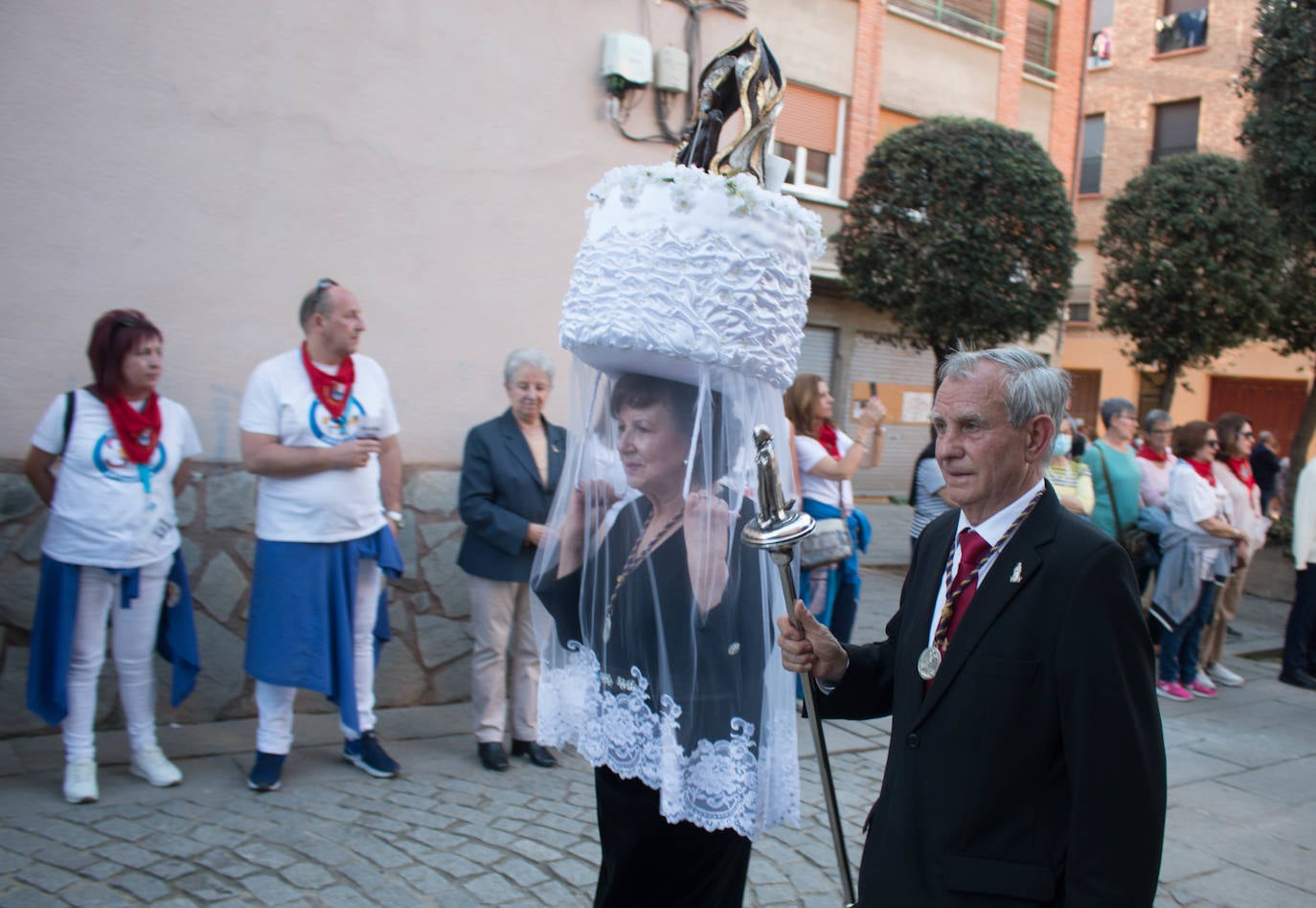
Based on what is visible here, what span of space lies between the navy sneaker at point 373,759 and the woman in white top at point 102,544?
718 millimetres

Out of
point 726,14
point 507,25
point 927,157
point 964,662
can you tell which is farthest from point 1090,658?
point 927,157

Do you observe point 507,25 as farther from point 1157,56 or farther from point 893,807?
point 1157,56

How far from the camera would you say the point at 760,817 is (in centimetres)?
262

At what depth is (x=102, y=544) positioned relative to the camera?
4062 millimetres

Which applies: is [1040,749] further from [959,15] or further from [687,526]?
[959,15]

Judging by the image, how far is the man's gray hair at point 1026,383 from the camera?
1996mm

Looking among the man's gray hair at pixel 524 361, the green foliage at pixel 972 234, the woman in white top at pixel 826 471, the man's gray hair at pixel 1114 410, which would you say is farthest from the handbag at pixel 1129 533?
the green foliage at pixel 972 234

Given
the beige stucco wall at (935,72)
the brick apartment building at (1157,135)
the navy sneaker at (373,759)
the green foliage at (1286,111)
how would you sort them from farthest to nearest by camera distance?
the brick apartment building at (1157,135) → the beige stucco wall at (935,72) → the green foliage at (1286,111) → the navy sneaker at (373,759)

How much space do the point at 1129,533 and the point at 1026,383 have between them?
6050mm

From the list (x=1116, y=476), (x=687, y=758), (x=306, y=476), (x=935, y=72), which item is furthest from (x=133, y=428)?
(x=935, y=72)

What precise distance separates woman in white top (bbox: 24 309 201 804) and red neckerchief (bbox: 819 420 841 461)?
3.34 meters

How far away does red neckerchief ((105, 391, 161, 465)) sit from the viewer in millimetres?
4133

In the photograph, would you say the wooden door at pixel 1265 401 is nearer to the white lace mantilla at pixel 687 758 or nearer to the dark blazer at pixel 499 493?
the dark blazer at pixel 499 493

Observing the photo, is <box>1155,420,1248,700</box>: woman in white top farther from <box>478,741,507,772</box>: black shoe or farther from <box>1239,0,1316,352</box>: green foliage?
<box>1239,0,1316,352</box>: green foliage
